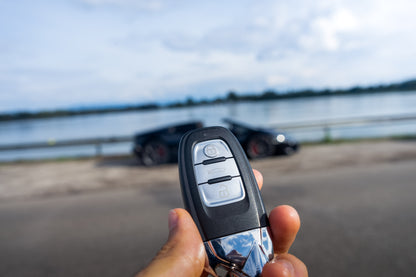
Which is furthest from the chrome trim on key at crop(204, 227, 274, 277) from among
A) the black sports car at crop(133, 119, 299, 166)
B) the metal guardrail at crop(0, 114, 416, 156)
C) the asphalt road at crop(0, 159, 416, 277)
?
the metal guardrail at crop(0, 114, 416, 156)

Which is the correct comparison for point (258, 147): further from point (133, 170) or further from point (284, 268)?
Answer: point (284, 268)

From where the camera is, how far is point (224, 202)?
105cm

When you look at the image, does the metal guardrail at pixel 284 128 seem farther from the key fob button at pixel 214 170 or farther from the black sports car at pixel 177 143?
the key fob button at pixel 214 170

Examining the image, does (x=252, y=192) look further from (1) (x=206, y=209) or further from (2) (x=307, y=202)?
(2) (x=307, y=202)

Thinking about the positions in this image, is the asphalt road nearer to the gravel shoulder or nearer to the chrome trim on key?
the gravel shoulder

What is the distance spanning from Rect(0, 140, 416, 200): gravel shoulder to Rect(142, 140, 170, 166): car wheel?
26cm

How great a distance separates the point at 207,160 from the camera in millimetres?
1127

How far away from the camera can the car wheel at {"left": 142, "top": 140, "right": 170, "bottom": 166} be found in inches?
348

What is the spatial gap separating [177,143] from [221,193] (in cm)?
767

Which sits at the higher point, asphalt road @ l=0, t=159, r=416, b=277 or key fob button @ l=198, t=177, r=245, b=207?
key fob button @ l=198, t=177, r=245, b=207

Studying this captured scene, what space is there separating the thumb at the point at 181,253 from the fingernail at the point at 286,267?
26 cm

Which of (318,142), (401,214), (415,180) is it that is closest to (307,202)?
(401,214)

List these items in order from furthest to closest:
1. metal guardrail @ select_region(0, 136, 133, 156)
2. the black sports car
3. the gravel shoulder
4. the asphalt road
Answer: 1. metal guardrail @ select_region(0, 136, 133, 156)
2. the black sports car
3. the gravel shoulder
4. the asphalt road

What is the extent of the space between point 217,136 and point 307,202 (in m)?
4.34
